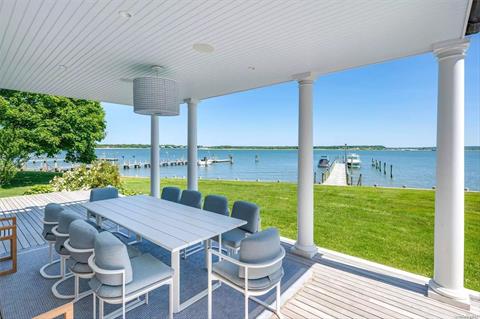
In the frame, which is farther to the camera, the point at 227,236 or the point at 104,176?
the point at 104,176

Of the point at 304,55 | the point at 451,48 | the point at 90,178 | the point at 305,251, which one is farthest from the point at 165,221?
the point at 90,178

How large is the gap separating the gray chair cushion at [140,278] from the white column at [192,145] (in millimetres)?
2949

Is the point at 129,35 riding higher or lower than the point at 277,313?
higher

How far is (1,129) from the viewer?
775 centimetres

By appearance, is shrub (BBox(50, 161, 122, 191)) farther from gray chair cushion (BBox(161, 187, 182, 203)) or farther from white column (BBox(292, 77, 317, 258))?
white column (BBox(292, 77, 317, 258))

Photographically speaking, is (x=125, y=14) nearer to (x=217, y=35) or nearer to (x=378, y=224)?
(x=217, y=35)

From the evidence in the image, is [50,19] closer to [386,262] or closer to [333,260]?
[333,260]

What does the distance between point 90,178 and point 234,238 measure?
7443 millimetres

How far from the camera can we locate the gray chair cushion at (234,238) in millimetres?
2717

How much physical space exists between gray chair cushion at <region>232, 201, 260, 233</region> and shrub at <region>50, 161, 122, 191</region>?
6647mm

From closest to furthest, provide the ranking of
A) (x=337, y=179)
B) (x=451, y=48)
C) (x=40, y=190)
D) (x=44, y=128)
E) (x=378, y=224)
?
(x=451, y=48) → (x=378, y=224) → (x=40, y=190) → (x=44, y=128) → (x=337, y=179)

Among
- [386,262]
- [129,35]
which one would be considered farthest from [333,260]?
[129,35]

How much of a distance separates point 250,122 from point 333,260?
74.3 ft

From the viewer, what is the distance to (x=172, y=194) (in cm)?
399
